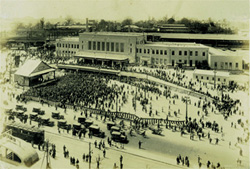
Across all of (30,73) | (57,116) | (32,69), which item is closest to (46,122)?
(57,116)

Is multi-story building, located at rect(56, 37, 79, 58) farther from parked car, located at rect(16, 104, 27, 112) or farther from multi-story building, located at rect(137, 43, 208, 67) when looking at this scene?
parked car, located at rect(16, 104, 27, 112)

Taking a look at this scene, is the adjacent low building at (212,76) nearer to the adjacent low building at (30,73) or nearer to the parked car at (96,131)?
the parked car at (96,131)

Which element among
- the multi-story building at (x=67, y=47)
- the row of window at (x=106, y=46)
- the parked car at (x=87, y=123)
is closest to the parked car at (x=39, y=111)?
the parked car at (x=87, y=123)

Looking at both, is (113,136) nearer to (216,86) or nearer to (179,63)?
(216,86)

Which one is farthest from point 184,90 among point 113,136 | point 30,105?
point 30,105

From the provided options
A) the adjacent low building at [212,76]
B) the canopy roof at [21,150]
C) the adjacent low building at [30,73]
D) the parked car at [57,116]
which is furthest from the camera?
the adjacent low building at [30,73]

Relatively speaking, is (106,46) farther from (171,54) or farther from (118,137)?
(118,137)
